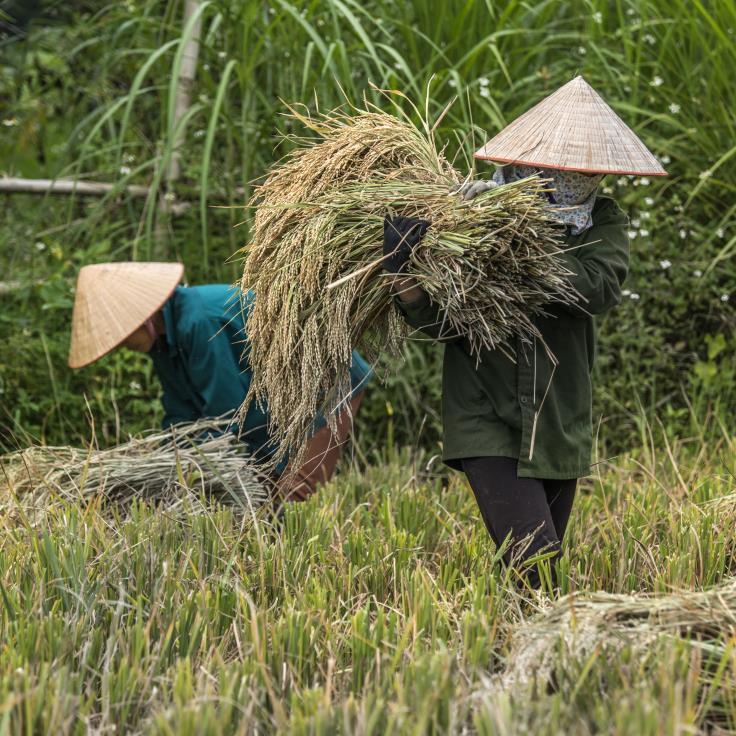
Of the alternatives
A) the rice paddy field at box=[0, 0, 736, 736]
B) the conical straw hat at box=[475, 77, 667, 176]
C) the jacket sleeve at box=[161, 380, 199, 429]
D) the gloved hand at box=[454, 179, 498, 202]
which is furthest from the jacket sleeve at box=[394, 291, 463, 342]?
the jacket sleeve at box=[161, 380, 199, 429]

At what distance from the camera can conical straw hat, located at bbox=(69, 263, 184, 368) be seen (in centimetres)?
319

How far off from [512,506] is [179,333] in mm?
1195

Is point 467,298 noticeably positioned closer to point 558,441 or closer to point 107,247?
point 558,441

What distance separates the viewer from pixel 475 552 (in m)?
2.67

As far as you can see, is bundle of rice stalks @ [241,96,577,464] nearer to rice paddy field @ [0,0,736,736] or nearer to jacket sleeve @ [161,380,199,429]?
rice paddy field @ [0,0,736,736]

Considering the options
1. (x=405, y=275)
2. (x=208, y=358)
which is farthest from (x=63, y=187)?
(x=405, y=275)

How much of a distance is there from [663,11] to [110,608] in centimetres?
357

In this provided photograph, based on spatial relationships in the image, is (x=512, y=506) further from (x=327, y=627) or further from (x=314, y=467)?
(x=314, y=467)

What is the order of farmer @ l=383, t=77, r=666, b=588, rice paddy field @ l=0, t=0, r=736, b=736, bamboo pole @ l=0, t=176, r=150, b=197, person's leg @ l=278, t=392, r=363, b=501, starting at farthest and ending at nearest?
bamboo pole @ l=0, t=176, r=150, b=197 < person's leg @ l=278, t=392, r=363, b=501 < farmer @ l=383, t=77, r=666, b=588 < rice paddy field @ l=0, t=0, r=736, b=736

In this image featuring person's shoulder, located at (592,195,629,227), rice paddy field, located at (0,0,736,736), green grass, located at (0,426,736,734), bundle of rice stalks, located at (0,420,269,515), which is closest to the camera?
green grass, located at (0,426,736,734)

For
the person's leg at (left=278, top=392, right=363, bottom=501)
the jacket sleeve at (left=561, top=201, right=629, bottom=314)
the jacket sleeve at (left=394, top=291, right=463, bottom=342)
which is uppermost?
the jacket sleeve at (left=561, top=201, right=629, bottom=314)

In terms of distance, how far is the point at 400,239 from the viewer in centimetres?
239

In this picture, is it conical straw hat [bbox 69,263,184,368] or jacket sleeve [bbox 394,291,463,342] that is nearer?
jacket sleeve [bbox 394,291,463,342]

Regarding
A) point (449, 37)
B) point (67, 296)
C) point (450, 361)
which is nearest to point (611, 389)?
point (449, 37)
